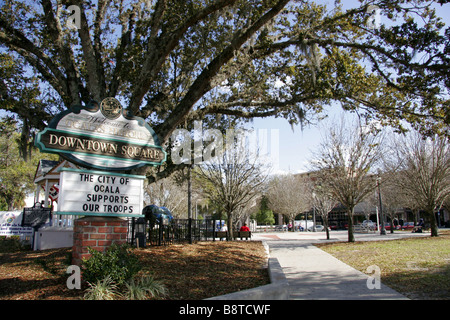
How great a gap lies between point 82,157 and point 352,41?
28.0ft

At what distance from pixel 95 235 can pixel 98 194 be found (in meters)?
0.70

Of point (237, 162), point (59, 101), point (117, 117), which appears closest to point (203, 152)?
point (237, 162)

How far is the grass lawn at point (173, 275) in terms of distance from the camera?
4953 mm

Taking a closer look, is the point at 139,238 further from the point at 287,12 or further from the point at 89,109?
the point at 287,12

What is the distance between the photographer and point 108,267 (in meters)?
4.83

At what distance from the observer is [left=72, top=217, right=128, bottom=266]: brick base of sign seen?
17.4 feet

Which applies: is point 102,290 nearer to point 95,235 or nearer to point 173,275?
point 95,235

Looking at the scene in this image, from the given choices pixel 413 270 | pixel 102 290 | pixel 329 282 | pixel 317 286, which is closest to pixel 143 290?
pixel 102 290

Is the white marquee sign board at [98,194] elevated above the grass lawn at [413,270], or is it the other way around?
the white marquee sign board at [98,194]

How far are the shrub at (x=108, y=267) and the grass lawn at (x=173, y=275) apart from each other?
29 cm

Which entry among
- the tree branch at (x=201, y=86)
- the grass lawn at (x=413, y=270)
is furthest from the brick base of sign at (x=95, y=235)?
the grass lawn at (x=413, y=270)

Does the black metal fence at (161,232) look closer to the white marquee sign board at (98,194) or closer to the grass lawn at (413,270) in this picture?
the white marquee sign board at (98,194)

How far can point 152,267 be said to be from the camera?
6676mm

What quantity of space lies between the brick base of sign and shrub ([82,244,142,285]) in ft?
1.04
